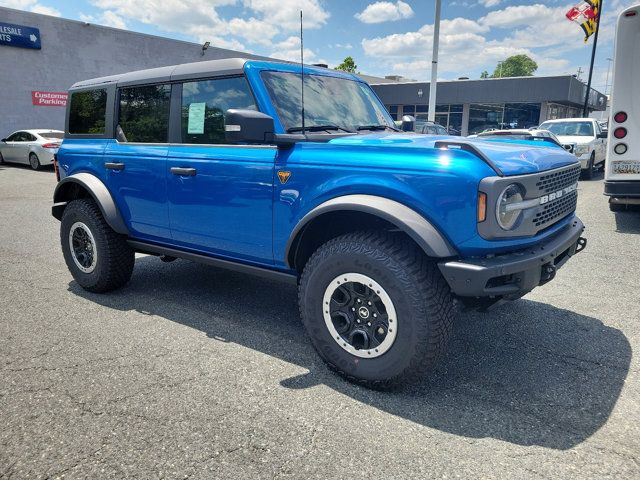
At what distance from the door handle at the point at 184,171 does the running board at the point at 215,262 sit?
65cm

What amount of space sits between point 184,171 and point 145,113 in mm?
932

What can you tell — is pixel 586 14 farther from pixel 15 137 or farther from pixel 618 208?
pixel 15 137

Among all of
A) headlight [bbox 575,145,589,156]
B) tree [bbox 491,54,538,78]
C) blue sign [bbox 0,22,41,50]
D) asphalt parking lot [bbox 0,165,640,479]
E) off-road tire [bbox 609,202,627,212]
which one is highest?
tree [bbox 491,54,538,78]

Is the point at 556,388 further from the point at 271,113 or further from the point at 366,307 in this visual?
the point at 271,113

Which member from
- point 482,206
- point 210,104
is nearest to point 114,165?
point 210,104

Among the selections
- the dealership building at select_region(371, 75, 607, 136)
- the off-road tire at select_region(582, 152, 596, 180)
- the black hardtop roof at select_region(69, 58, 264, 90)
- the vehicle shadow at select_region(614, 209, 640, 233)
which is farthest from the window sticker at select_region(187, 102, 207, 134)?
the dealership building at select_region(371, 75, 607, 136)

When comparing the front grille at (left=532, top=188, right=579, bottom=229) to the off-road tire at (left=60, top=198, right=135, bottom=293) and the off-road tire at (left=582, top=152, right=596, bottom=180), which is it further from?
the off-road tire at (left=582, top=152, right=596, bottom=180)

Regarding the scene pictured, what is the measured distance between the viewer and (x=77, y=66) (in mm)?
22984

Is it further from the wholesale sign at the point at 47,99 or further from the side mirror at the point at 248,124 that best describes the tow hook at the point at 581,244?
the wholesale sign at the point at 47,99

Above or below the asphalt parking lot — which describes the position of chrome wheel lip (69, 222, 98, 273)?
above

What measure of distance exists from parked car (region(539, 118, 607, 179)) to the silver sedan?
16.1 meters

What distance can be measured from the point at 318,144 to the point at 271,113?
1.65 feet

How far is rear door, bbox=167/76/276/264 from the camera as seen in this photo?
3.26m

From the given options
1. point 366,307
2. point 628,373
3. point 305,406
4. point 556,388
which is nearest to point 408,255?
point 366,307
